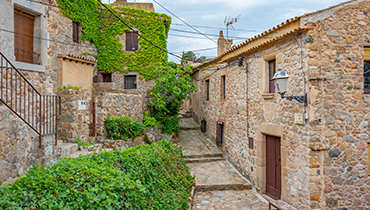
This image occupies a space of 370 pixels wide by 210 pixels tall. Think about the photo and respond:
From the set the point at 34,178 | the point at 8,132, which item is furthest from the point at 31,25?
the point at 34,178

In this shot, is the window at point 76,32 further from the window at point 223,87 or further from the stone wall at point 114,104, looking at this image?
the window at point 223,87

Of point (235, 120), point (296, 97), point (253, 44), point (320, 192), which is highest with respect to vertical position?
point (253, 44)

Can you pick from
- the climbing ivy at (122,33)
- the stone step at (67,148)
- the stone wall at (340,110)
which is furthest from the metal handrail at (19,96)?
the climbing ivy at (122,33)

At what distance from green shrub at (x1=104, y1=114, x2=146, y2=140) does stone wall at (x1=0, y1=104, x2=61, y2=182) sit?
2.96m

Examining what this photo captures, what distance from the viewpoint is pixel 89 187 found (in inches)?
126

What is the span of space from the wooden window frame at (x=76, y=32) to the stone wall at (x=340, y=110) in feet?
38.7

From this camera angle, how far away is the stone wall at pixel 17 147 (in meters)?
4.84

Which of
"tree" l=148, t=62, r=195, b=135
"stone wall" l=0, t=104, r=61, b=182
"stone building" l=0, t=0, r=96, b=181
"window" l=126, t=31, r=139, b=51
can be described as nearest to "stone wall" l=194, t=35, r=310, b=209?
"tree" l=148, t=62, r=195, b=135

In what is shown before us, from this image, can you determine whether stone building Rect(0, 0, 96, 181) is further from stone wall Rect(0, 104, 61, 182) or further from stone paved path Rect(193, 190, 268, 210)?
stone paved path Rect(193, 190, 268, 210)

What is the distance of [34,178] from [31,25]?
548 cm

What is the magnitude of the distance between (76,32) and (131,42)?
10.9ft

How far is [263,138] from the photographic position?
802cm

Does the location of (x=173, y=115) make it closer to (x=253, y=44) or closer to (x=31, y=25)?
(x=253, y=44)

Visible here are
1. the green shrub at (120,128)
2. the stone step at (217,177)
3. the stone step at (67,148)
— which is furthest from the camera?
the green shrub at (120,128)
